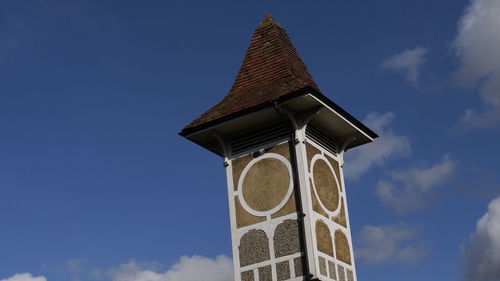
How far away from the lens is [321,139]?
2280 centimetres

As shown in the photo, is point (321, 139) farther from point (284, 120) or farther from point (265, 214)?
point (265, 214)

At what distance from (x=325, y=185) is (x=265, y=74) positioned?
362 cm

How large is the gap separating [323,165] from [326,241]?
2.28 metres

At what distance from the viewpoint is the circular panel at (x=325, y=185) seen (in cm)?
2178

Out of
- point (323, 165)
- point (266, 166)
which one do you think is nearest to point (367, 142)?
point (323, 165)

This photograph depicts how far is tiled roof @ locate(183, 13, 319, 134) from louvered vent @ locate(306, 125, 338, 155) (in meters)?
1.18

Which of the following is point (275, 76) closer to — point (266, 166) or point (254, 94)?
point (254, 94)

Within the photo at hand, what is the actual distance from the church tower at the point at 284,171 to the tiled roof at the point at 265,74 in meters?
0.04

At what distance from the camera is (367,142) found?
24016mm

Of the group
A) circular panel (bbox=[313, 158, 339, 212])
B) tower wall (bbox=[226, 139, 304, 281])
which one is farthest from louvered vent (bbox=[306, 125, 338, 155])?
tower wall (bbox=[226, 139, 304, 281])

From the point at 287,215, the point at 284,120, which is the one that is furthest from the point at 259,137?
the point at 287,215

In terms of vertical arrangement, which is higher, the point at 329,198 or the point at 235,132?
the point at 235,132

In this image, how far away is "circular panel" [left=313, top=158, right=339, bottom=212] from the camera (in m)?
21.8

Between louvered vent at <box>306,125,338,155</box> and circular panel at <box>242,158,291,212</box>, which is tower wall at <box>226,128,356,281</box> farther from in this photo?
louvered vent at <box>306,125,338,155</box>
